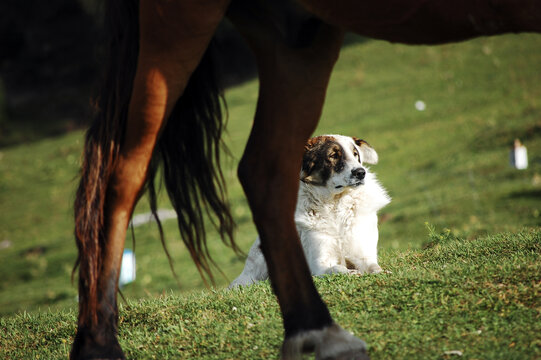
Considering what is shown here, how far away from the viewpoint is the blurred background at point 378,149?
13.2 metres

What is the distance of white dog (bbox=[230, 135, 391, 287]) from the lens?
5340 millimetres

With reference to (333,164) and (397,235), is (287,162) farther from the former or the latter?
(397,235)

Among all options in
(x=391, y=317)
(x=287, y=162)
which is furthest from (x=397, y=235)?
(x=287, y=162)

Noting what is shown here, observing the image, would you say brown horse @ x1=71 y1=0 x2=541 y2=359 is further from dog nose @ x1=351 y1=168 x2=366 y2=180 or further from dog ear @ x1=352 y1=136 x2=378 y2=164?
dog ear @ x1=352 y1=136 x2=378 y2=164

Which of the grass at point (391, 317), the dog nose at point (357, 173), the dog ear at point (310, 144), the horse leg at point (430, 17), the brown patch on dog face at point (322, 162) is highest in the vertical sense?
the horse leg at point (430, 17)

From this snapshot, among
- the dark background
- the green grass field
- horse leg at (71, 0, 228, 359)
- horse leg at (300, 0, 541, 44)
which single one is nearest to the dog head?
the green grass field

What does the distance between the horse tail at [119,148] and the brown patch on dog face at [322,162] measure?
1856mm

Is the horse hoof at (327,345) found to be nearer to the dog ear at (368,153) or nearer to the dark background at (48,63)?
the dog ear at (368,153)

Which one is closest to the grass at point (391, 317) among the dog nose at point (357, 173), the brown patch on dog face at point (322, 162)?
the dog nose at point (357, 173)

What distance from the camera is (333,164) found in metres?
5.54

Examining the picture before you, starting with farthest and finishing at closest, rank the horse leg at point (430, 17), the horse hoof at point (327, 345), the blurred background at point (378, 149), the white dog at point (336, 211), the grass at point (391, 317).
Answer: the blurred background at point (378, 149) → the white dog at point (336, 211) → the grass at point (391, 317) → the horse hoof at point (327, 345) → the horse leg at point (430, 17)

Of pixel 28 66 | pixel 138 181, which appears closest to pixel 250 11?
pixel 138 181

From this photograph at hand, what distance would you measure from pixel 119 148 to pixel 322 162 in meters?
2.74

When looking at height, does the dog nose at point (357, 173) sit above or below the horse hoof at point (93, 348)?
above
